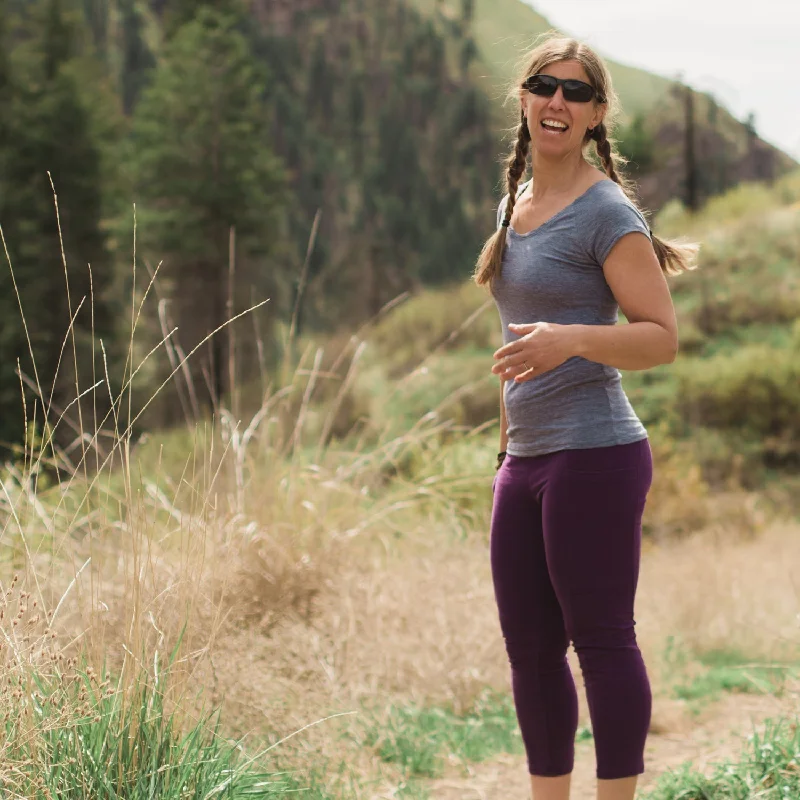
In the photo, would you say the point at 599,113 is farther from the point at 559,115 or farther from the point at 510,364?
the point at 510,364

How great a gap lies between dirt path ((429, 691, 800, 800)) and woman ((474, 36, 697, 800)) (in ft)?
2.65

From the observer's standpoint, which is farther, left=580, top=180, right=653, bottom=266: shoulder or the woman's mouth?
the woman's mouth

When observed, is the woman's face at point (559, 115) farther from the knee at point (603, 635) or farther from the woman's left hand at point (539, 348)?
the knee at point (603, 635)

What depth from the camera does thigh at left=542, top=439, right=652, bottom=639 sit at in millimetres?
2008

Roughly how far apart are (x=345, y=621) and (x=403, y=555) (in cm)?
68

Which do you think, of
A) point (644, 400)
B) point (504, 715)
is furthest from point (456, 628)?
point (644, 400)

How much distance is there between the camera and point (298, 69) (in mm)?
52406

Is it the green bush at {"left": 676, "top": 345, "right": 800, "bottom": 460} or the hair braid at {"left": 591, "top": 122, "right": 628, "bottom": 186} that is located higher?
the hair braid at {"left": 591, "top": 122, "right": 628, "bottom": 186}

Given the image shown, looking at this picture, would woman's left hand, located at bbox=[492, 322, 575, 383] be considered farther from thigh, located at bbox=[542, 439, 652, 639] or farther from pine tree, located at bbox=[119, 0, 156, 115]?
pine tree, located at bbox=[119, 0, 156, 115]

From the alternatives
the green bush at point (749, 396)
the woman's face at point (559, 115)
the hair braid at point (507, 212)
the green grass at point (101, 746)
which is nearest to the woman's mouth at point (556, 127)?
the woman's face at point (559, 115)

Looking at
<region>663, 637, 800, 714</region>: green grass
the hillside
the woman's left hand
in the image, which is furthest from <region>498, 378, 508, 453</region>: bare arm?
<region>663, 637, 800, 714</region>: green grass

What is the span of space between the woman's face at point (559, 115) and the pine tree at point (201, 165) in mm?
20030

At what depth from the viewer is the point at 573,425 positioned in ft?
6.65

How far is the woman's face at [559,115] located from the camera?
207cm
